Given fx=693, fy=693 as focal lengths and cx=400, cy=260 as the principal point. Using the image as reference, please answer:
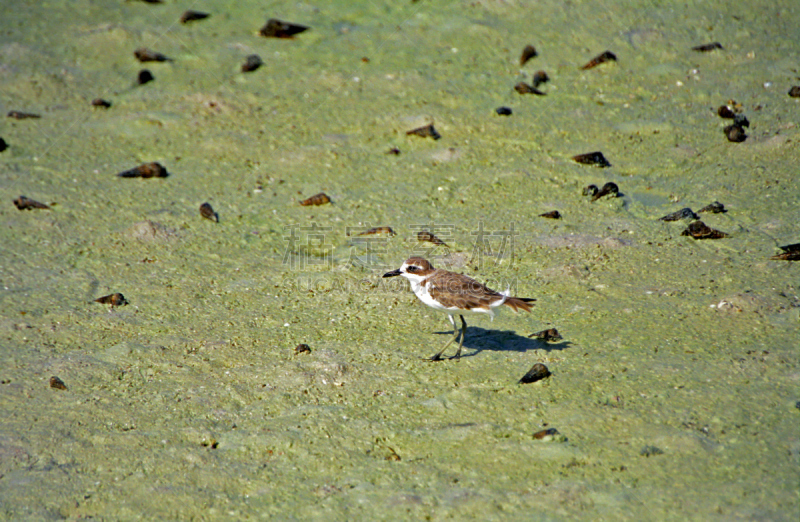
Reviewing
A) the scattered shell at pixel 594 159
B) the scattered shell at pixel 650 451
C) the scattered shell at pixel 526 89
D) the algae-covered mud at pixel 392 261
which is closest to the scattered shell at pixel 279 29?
the algae-covered mud at pixel 392 261

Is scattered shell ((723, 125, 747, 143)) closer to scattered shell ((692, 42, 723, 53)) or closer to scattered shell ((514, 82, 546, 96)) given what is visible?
scattered shell ((692, 42, 723, 53))

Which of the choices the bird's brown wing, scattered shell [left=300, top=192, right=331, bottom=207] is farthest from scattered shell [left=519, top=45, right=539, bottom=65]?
the bird's brown wing

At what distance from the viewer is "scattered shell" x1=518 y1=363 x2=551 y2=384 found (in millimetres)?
4668

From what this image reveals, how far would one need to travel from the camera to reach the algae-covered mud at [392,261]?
392 cm

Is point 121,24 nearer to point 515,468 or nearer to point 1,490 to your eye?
point 1,490

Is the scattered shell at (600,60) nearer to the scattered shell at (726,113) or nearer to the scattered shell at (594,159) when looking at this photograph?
the scattered shell at (726,113)

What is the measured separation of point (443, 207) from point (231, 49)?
4482mm

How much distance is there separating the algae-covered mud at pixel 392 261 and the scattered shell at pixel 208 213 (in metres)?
0.06

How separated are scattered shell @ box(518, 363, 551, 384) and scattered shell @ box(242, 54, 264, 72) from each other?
644 centimetres

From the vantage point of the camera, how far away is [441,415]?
4.43m

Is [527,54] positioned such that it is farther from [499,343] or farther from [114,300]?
[114,300]

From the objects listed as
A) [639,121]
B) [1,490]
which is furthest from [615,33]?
[1,490]

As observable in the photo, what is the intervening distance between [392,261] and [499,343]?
1.52m

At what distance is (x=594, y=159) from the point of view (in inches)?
301
